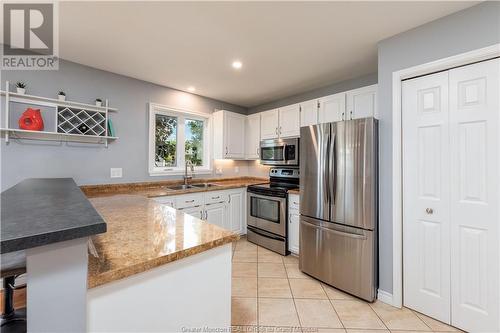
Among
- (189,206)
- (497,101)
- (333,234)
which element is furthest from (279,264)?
(497,101)

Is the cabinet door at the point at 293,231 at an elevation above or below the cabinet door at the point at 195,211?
below

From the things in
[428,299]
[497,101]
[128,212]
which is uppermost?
[497,101]

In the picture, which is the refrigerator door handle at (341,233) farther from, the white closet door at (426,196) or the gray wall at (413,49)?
the white closet door at (426,196)

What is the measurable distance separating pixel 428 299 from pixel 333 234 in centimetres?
89

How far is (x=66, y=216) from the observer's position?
0.72 metres

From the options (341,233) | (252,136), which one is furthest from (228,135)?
(341,233)

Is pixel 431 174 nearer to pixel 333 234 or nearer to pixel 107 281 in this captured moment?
pixel 333 234

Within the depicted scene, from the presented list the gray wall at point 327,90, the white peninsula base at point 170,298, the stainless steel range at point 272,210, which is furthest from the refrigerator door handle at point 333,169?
the white peninsula base at point 170,298

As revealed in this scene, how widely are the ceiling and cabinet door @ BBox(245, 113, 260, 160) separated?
3.49 ft

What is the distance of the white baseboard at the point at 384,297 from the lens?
→ 2031mm

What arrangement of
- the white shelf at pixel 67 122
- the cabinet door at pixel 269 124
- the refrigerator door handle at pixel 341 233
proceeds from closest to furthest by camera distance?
the refrigerator door handle at pixel 341 233
the white shelf at pixel 67 122
the cabinet door at pixel 269 124

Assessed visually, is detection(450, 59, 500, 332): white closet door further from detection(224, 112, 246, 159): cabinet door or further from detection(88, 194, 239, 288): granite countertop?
detection(224, 112, 246, 159): cabinet door

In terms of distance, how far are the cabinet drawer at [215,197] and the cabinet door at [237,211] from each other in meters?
0.11

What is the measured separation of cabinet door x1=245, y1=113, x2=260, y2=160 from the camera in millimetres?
4023
